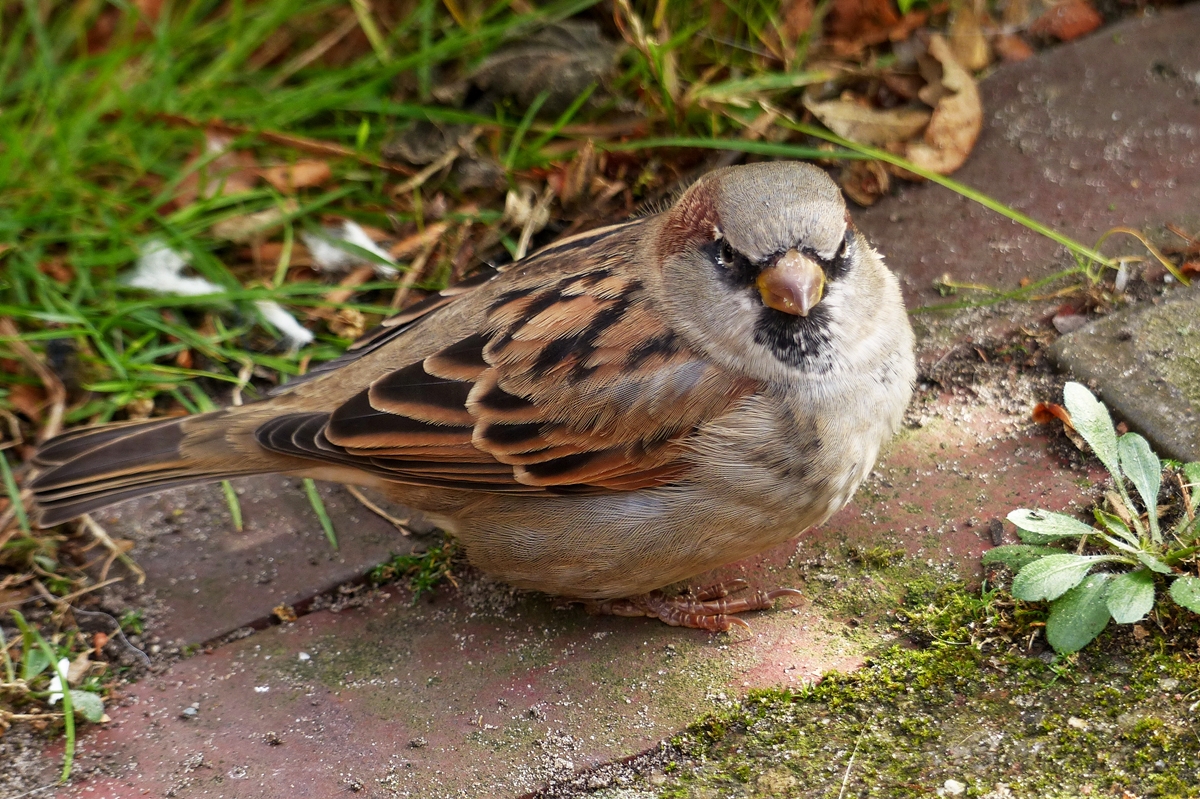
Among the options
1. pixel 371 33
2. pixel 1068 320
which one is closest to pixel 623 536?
pixel 1068 320

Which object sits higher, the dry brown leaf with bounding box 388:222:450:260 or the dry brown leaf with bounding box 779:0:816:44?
the dry brown leaf with bounding box 779:0:816:44

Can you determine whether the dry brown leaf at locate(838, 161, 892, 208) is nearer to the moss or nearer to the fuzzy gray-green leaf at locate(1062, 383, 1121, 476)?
the fuzzy gray-green leaf at locate(1062, 383, 1121, 476)

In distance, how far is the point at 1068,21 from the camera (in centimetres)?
445

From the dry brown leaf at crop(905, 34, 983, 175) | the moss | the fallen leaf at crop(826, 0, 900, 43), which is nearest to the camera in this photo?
the moss

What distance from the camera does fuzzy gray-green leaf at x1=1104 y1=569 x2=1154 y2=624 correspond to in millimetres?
2568

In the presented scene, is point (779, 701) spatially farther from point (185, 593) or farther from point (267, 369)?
point (267, 369)

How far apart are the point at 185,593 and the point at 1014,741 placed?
2201mm

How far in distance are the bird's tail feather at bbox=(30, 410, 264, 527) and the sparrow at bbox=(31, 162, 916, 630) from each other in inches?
0.7

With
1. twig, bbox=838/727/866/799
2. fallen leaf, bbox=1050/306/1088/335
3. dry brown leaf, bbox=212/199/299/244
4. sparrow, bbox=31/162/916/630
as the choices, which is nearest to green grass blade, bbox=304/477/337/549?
sparrow, bbox=31/162/916/630

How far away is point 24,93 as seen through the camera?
15.5 feet

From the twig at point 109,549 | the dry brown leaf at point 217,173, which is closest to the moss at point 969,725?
the twig at point 109,549

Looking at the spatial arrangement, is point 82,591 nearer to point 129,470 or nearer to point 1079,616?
point 129,470

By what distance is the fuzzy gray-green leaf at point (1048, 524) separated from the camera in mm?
2773

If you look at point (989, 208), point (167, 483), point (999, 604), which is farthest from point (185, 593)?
point (989, 208)
